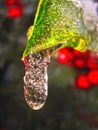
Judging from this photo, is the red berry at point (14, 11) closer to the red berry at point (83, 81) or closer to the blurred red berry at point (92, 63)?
the blurred red berry at point (92, 63)

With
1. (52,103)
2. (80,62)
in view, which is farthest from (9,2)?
(52,103)

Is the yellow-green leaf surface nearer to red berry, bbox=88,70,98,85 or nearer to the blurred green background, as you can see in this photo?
red berry, bbox=88,70,98,85

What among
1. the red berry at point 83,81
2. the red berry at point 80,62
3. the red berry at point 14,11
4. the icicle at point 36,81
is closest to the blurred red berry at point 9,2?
the red berry at point 14,11

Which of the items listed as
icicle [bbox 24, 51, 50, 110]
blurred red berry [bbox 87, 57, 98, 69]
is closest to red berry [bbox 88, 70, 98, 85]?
blurred red berry [bbox 87, 57, 98, 69]

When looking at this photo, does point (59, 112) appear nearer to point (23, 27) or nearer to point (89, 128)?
point (89, 128)

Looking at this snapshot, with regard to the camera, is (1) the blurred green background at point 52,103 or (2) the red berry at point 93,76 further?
(1) the blurred green background at point 52,103
